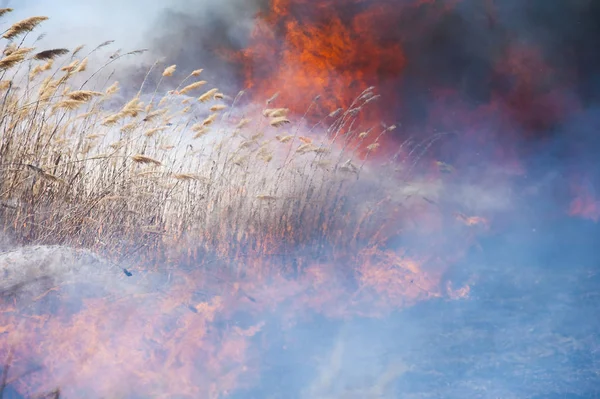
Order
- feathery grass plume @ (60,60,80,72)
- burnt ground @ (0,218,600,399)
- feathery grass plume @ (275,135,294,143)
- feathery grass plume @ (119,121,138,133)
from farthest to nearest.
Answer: feathery grass plume @ (275,135,294,143)
feathery grass plume @ (119,121,138,133)
feathery grass plume @ (60,60,80,72)
burnt ground @ (0,218,600,399)

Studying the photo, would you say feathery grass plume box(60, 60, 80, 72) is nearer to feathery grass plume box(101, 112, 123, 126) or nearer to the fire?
feathery grass plume box(101, 112, 123, 126)

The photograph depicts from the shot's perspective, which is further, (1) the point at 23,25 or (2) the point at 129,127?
(2) the point at 129,127

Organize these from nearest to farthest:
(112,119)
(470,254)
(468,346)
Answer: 1. (112,119)
2. (468,346)
3. (470,254)

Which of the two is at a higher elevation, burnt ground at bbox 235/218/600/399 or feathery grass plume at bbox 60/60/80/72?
feathery grass plume at bbox 60/60/80/72

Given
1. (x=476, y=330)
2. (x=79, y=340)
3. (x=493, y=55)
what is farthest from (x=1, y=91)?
(x=493, y=55)

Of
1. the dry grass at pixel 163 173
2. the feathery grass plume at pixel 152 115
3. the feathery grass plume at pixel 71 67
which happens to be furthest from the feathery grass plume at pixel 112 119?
the feathery grass plume at pixel 71 67

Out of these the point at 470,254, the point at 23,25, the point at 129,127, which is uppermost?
the point at 23,25

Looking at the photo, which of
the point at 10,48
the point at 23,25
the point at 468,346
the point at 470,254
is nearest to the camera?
the point at 23,25

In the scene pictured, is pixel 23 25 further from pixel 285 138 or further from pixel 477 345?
pixel 477 345

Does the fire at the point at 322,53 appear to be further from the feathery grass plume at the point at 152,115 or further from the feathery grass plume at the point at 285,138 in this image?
the feathery grass plume at the point at 152,115

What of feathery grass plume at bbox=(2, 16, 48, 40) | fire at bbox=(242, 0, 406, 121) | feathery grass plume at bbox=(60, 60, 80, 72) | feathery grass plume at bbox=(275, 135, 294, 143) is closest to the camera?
feathery grass plume at bbox=(2, 16, 48, 40)

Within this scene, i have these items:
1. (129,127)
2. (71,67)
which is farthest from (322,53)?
(71,67)

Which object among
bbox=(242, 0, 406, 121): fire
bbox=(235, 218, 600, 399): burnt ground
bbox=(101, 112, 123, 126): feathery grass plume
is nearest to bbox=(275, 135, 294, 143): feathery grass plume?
bbox=(242, 0, 406, 121): fire

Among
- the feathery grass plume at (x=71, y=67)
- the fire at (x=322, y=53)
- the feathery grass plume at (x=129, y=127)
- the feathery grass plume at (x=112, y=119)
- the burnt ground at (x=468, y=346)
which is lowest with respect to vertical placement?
the burnt ground at (x=468, y=346)
